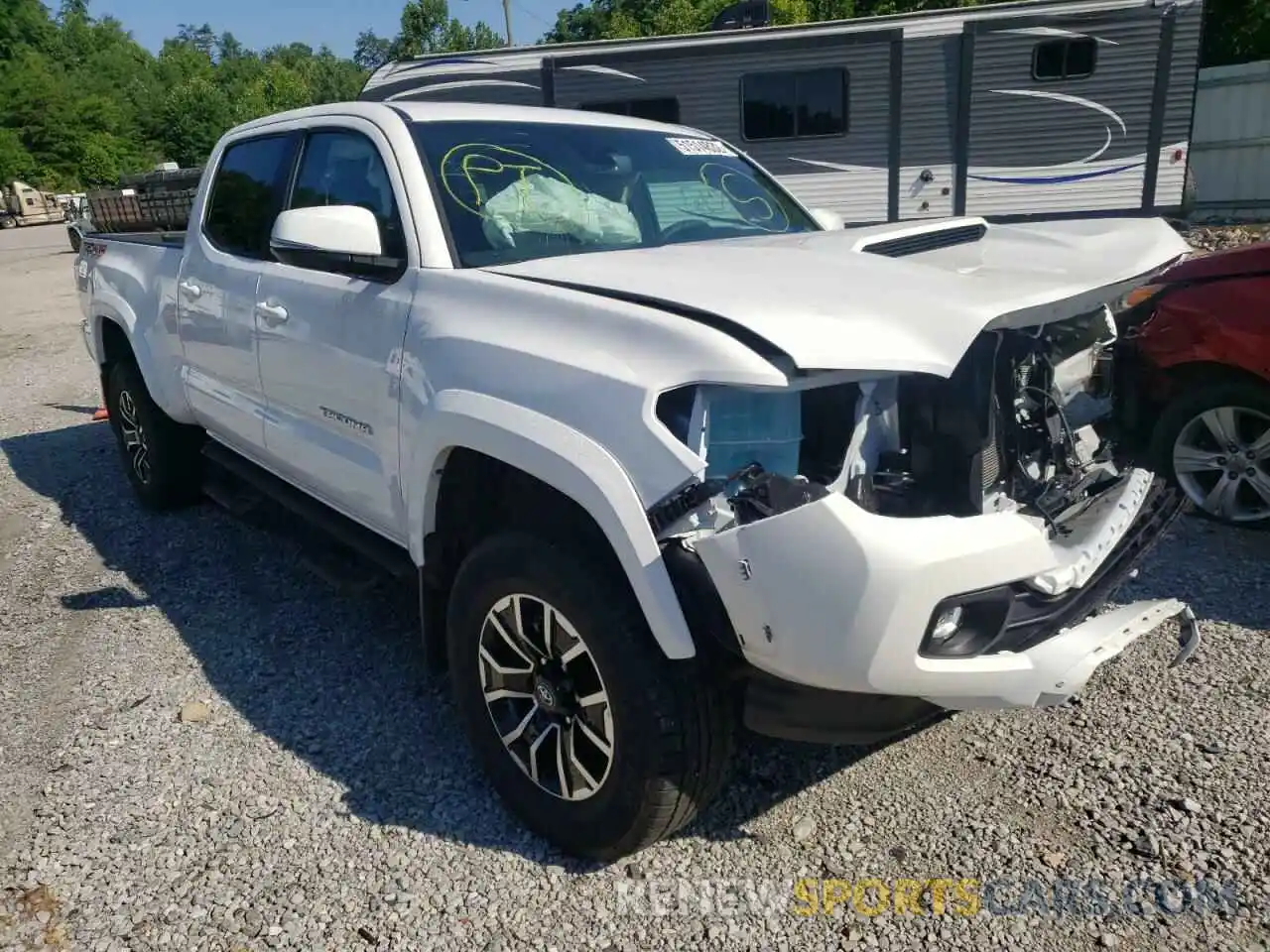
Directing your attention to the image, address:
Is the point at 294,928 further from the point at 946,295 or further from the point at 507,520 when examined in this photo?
the point at 946,295

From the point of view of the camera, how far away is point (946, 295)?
224 centimetres

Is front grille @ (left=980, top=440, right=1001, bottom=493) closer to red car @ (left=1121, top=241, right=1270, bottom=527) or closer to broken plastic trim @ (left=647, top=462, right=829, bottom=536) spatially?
broken plastic trim @ (left=647, top=462, right=829, bottom=536)

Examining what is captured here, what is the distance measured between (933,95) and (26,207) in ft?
153

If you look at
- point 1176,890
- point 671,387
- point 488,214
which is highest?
point 488,214

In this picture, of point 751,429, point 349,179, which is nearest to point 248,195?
point 349,179

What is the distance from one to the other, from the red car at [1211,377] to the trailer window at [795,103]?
9.17m

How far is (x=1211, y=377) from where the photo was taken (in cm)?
432

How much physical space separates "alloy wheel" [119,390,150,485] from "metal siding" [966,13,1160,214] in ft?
35.1

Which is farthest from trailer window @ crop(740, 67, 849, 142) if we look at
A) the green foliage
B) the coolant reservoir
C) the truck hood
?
the green foliage

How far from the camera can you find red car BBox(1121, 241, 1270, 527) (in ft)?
13.6

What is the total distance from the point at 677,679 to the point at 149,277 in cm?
383

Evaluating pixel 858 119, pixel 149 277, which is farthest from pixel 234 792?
pixel 858 119

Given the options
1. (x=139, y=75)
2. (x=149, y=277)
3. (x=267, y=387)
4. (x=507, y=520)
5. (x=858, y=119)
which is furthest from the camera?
(x=139, y=75)

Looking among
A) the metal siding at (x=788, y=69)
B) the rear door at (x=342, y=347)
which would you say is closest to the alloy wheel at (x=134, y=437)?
the rear door at (x=342, y=347)
